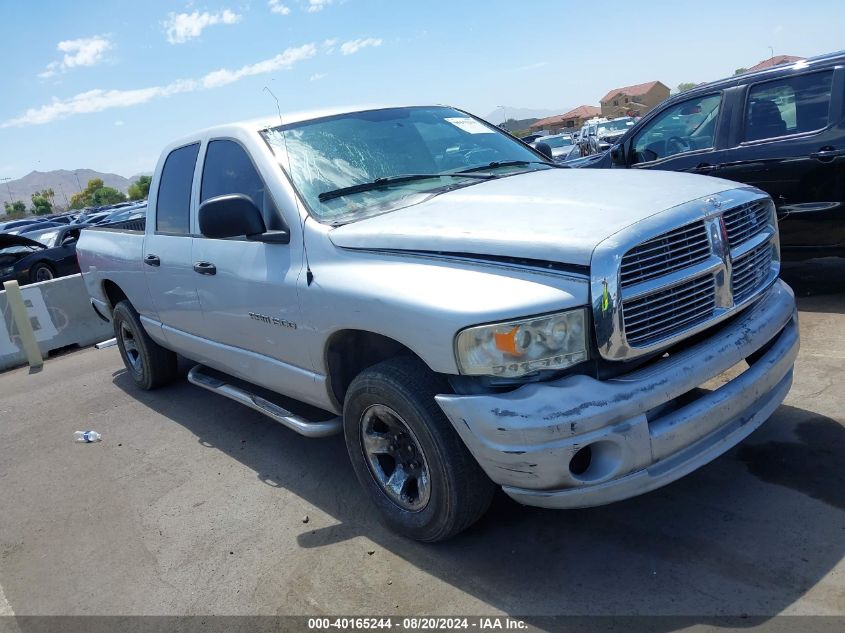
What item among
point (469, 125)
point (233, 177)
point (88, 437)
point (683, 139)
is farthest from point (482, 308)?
point (683, 139)

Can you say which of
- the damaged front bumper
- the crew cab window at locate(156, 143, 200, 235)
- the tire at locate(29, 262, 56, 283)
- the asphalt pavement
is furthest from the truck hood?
the tire at locate(29, 262, 56, 283)

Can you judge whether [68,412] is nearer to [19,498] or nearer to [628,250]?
[19,498]

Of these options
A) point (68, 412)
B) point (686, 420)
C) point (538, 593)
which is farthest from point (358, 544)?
point (68, 412)

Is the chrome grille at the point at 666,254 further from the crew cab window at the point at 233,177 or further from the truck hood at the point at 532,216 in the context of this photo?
the crew cab window at the point at 233,177

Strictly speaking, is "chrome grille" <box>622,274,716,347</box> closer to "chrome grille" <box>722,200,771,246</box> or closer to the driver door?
"chrome grille" <box>722,200,771,246</box>

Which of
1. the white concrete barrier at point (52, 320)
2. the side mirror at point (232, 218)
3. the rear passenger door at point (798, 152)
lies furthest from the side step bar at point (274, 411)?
the white concrete barrier at point (52, 320)

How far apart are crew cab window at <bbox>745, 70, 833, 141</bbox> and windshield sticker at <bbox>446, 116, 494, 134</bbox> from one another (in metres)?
2.68

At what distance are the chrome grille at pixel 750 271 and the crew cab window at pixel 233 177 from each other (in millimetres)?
2178

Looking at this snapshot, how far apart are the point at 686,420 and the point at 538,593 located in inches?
34.9

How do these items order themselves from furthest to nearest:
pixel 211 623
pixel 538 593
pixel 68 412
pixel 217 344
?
pixel 68 412 → pixel 217 344 → pixel 211 623 → pixel 538 593

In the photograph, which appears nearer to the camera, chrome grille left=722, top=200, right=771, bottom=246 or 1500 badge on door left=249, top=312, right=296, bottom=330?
chrome grille left=722, top=200, right=771, bottom=246

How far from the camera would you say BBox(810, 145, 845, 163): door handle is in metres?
5.48

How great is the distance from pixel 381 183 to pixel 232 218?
2.58 ft

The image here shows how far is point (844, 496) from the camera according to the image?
10.3ft
